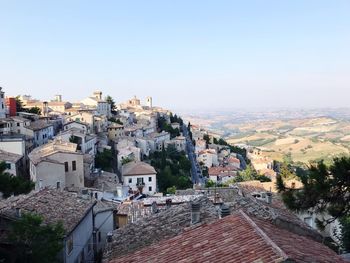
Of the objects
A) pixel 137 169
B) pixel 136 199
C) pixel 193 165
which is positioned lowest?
pixel 193 165

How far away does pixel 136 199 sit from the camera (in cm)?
3819

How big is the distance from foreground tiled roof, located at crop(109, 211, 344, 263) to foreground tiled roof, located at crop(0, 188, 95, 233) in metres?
7.21

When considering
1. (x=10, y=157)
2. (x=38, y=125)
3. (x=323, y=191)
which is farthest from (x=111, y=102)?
(x=323, y=191)

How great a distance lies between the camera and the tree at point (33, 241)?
43.4 feet

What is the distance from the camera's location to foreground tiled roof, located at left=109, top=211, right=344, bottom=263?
916 centimetres

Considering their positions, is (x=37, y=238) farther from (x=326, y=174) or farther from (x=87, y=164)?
(x=87, y=164)

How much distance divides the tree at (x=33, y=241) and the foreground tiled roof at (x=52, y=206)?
3728mm

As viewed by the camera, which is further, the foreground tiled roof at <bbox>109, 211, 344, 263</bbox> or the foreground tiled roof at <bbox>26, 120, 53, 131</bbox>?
the foreground tiled roof at <bbox>26, 120, 53, 131</bbox>

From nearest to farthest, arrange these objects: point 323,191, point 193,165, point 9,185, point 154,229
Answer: point 323,191 < point 9,185 < point 154,229 < point 193,165

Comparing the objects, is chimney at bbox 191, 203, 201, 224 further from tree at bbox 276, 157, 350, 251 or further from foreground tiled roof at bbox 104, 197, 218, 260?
tree at bbox 276, 157, 350, 251

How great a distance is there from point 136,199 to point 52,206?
17813 millimetres

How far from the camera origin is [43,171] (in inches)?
1529

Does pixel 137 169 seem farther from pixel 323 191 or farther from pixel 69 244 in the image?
pixel 323 191

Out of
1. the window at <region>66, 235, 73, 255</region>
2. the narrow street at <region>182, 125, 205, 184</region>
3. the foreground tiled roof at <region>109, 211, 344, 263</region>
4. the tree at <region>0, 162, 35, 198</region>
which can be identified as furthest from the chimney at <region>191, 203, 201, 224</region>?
the narrow street at <region>182, 125, 205, 184</region>
